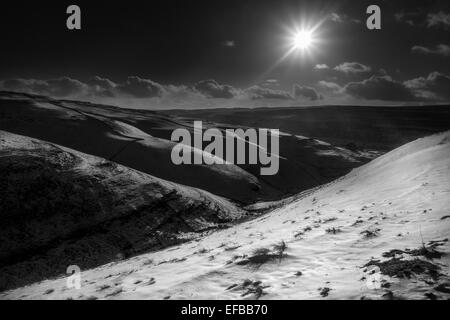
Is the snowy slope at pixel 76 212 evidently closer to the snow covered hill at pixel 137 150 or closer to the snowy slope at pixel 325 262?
the snowy slope at pixel 325 262

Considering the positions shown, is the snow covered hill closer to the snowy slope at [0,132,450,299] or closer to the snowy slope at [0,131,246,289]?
the snowy slope at [0,131,246,289]

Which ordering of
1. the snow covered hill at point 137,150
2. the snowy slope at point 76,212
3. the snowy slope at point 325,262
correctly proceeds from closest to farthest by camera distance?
the snowy slope at point 325,262 < the snowy slope at point 76,212 < the snow covered hill at point 137,150

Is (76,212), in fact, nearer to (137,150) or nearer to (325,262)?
(325,262)

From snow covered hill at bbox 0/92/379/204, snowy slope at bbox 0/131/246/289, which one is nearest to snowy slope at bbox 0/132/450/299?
snowy slope at bbox 0/131/246/289

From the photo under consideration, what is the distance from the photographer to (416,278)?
6.16m

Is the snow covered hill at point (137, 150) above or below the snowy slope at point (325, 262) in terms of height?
above

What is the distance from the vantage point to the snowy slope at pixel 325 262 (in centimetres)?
639

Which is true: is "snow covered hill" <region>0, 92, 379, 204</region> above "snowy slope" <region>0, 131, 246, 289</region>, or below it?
above

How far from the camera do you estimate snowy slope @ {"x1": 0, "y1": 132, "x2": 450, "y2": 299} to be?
6.39 m

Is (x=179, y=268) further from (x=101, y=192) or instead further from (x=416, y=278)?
(x=101, y=192)

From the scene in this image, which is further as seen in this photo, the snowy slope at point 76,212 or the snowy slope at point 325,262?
the snowy slope at point 76,212

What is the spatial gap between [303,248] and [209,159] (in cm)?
3101

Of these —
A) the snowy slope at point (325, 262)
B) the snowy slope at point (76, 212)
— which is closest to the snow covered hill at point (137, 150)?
the snowy slope at point (76, 212)

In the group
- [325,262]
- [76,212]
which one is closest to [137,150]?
[76,212]
